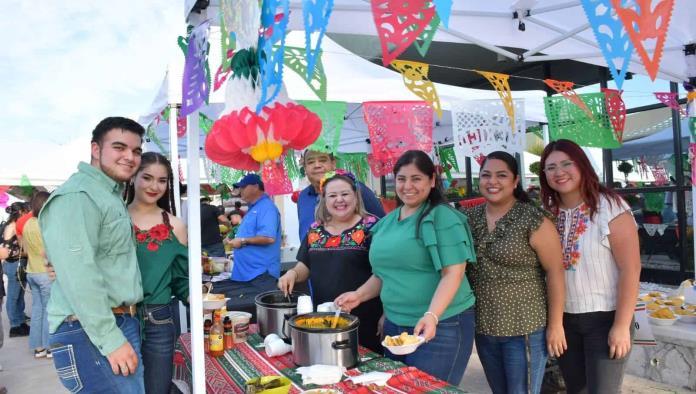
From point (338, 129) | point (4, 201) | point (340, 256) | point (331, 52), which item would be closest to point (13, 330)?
point (338, 129)

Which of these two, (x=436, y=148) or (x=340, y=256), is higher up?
(x=436, y=148)

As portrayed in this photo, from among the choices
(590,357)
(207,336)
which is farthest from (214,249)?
(590,357)

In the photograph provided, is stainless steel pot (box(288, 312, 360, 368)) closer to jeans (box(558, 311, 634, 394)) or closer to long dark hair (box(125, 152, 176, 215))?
long dark hair (box(125, 152, 176, 215))

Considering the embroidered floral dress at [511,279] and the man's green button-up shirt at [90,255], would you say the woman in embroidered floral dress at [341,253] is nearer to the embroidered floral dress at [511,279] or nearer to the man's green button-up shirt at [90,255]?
the embroidered floral dress at [511,279]

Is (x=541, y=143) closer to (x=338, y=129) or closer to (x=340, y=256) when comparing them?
(x=338, y=129)

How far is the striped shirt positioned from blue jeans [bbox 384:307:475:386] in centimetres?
53

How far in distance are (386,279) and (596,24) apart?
131 centimetres

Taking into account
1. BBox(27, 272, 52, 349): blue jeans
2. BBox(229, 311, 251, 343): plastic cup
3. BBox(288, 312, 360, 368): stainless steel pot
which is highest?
BBox(288, 312, 360, 368): stainless steel pot

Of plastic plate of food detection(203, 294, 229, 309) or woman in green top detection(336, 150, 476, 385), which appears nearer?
woman in green top detection(336, 150, 476, 385)

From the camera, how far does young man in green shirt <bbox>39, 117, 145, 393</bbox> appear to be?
1411mm

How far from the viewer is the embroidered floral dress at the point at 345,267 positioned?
2.24 meters

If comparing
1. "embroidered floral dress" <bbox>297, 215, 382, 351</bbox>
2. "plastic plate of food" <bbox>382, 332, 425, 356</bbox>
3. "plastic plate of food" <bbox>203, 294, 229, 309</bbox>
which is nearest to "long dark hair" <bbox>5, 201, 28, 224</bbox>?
"plastic plate of food" <bbox>203, 294, 229, 309</bbox>

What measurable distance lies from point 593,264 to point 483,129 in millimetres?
3025

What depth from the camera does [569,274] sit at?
2.03 meters
